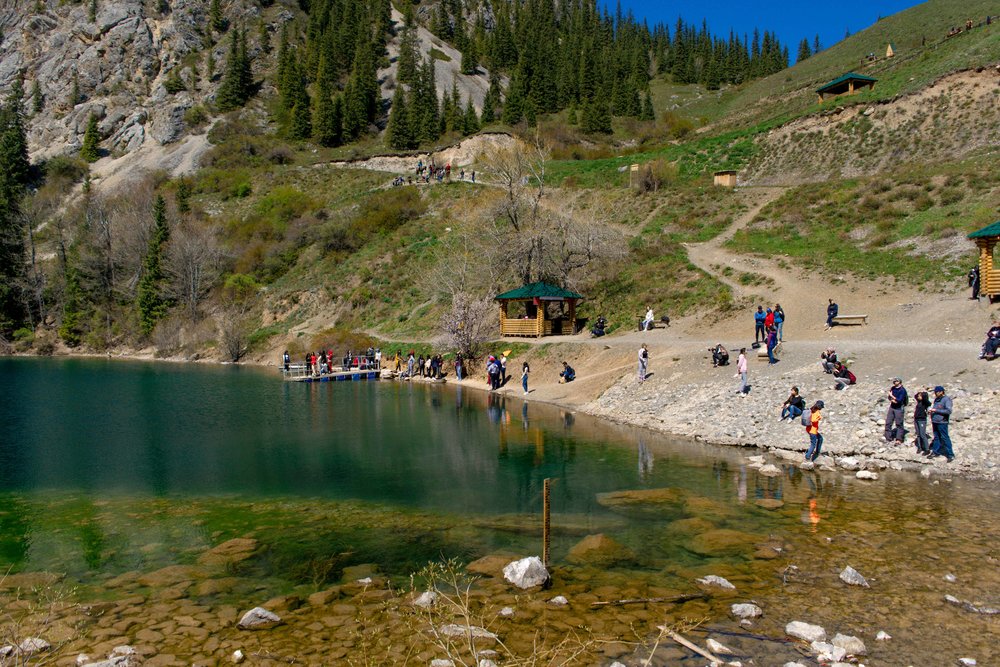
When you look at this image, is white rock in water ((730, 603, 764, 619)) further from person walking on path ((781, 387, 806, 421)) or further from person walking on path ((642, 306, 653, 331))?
person walking on path ((642, 306, 653, 331))

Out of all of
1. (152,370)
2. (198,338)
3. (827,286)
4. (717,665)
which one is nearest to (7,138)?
(198,338)

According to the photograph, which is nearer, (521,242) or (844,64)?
(521,242)

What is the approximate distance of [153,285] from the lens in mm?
68250

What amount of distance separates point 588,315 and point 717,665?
35770 mm

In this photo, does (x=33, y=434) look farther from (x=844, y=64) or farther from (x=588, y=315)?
(x=844, y=64)

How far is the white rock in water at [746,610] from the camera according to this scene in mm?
9797

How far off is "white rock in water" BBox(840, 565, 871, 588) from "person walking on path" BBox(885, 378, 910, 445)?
919 cm

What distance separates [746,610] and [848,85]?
253 ft

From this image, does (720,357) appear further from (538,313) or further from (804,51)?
(804,51)

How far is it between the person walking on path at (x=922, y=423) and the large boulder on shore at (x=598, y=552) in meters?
10.2

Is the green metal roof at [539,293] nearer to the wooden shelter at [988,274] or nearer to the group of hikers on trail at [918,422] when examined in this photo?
the wooden shelter at [988,274]

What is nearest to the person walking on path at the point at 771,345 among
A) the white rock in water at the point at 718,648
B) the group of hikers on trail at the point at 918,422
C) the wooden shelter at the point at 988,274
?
the group of hikers on trail at the point at 918,422

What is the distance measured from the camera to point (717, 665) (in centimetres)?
833

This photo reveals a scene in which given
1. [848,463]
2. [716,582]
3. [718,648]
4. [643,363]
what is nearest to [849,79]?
[643,363]
